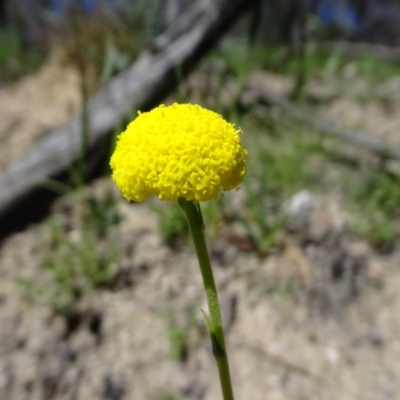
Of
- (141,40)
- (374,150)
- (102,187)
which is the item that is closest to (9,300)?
(102,187)

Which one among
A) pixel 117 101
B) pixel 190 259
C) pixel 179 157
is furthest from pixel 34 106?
pixel 179 157

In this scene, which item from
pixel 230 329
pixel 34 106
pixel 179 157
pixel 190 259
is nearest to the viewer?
pixel 179 157

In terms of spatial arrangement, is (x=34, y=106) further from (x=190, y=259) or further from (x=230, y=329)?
(x=230, y=329)

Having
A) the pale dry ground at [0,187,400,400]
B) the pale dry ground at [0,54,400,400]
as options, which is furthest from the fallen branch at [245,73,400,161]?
the pale dry ground at [0,187,400,400]

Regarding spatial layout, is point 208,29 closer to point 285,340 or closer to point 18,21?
point 285,340

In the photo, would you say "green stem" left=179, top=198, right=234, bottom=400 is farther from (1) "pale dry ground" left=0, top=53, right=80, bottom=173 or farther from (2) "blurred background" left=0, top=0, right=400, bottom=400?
(1) "pale dry ground" left=0, top=53, right=80, bottom=173

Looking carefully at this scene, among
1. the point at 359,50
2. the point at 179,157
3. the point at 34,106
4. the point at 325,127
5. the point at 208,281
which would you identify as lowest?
the point at 359,50

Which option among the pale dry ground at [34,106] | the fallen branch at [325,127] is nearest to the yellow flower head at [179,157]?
the pale dry ground at [34,106]
